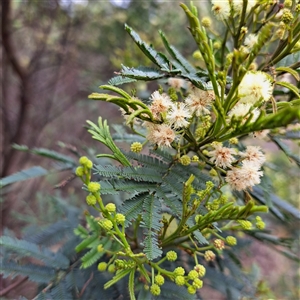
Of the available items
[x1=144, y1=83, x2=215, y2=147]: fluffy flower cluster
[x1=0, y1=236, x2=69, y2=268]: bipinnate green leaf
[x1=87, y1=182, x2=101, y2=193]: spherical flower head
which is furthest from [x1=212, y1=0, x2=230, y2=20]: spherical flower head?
[x1=0, y1=236, x2=69, y2=268]: bipinnate green leaf

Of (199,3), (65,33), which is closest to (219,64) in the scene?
(199,3)

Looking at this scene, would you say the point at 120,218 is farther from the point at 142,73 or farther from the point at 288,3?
the point at 288,3

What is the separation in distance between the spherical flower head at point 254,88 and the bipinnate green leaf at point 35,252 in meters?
0.67

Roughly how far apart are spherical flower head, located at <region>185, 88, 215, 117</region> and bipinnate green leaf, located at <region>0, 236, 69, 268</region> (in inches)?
22.8

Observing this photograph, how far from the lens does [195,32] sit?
0.51m

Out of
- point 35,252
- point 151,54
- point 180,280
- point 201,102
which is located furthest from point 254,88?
point 35,252

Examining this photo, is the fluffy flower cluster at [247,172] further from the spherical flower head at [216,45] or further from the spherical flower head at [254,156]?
the spherical flower head at [216,45]

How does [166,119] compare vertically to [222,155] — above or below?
above

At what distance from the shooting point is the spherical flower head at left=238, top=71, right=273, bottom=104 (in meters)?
0.52

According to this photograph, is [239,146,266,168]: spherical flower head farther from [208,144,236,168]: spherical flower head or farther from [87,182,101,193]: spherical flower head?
[87,182,101,193]: spherical flower head

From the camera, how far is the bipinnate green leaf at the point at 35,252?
87cm

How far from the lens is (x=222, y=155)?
0.61 metres

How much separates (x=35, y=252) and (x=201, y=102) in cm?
63

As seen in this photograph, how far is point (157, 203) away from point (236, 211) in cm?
17
